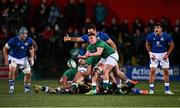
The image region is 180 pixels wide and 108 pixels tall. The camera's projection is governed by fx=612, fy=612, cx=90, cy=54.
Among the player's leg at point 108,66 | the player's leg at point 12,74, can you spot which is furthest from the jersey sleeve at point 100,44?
the player's leg at point 12,74

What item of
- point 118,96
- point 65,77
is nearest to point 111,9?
point 65,77

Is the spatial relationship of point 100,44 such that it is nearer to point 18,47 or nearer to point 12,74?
point 18,47

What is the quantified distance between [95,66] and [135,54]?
1089 cm

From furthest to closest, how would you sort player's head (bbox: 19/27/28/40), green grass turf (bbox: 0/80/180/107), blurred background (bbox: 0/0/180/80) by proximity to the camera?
blurred background (bbox: 0/0/180/80), player's head (bbox: 19/27/28/40), green grass turf (bbox: 0/80/180/107)

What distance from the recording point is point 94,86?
1791 cm

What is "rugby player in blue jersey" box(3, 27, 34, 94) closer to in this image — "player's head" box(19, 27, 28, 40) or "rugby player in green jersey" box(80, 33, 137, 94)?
"player's head" box(19, 27, 28, 40)

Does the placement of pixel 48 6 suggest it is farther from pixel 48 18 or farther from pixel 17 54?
pixel 17 54

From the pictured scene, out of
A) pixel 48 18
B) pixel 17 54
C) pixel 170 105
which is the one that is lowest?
pixel 170 105

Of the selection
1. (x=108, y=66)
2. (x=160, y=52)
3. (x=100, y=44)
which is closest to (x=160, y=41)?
(x=160, y=52)

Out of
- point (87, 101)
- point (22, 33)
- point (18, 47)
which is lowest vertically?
point (87, 101)

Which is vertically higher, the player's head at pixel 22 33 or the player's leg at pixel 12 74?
the player's head at pixel 22 33

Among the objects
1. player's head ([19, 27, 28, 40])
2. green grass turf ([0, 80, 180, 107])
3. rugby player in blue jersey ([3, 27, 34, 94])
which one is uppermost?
player's head ([19, 27, 28, 40])

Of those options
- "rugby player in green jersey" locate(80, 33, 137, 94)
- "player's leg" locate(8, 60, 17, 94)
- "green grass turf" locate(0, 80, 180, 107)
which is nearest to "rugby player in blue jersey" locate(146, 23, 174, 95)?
"rugby player in green jersey" locate(80, 33, 137, 94)

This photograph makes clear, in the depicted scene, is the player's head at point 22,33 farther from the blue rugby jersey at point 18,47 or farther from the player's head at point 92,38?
the player's head at point 92,38
